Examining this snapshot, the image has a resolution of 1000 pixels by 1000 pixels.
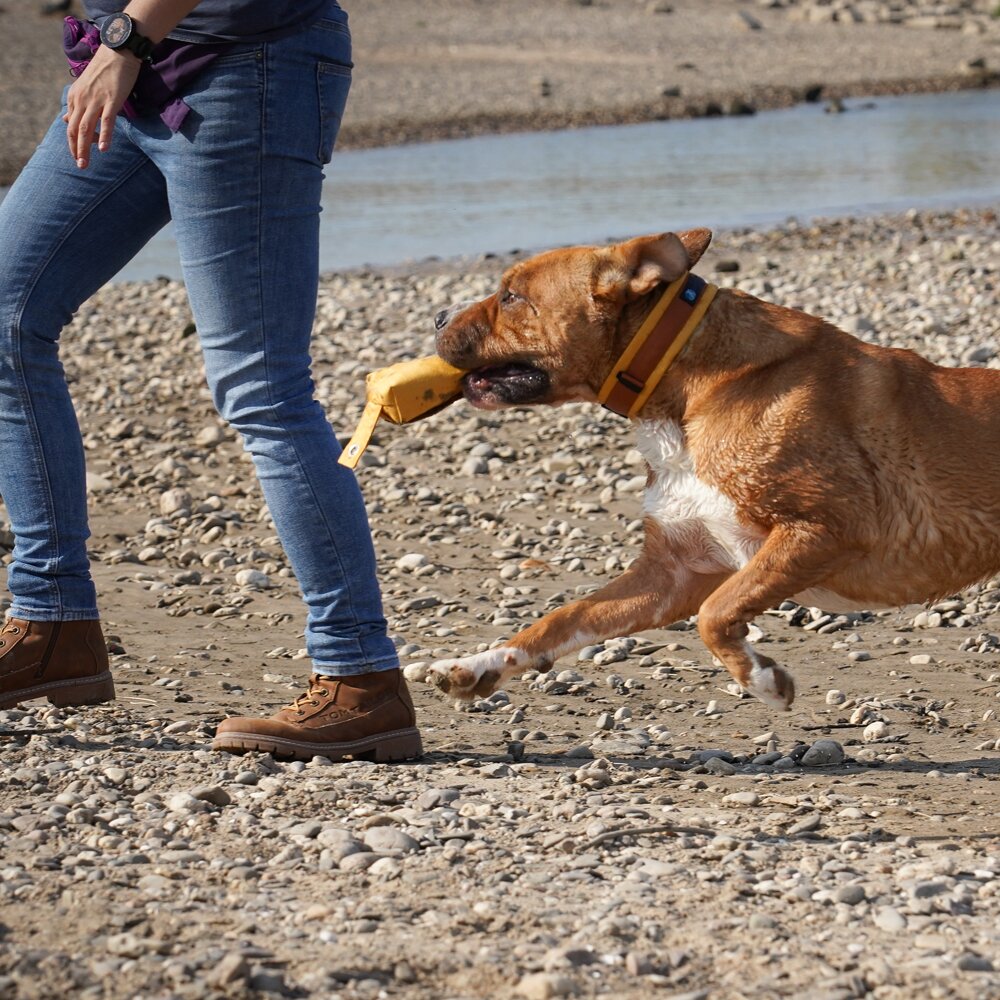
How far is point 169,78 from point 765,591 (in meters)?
2.22

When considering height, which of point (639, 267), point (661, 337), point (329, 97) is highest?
point (329, 97)

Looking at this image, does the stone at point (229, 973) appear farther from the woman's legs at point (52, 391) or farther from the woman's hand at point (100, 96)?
the woman's hand at point (100, 96)

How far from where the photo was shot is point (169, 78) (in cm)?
419

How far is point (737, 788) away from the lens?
455cm

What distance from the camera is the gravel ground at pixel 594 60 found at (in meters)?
34.0

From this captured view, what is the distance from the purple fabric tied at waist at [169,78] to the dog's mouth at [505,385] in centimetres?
137

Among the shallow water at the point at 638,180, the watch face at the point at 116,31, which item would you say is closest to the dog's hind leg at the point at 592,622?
the watch face at the point at 116,31

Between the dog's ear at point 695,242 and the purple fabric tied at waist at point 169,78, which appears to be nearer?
the purple fabric tied at waist at point 169,78

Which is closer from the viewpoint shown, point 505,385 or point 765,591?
point 765,591

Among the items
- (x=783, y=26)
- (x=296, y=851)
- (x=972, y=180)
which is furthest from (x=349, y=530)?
(x=783, y=26)

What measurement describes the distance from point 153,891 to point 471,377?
217cm

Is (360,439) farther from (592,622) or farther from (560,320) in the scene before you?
(592,622)

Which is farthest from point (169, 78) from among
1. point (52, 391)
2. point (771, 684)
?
point (771, 684)

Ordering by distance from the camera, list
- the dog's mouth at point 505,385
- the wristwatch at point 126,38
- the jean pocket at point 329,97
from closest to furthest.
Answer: the wristwatch at point 126,38, the jean pocket at point 329,97, the dog's mouth at point 505,385
